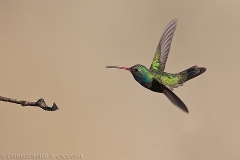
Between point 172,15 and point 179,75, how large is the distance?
3.74 feet

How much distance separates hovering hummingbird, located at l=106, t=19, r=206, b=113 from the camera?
37cm

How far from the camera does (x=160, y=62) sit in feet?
1.85

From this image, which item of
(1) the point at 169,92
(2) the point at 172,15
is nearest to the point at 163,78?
(1) the point at 169,92

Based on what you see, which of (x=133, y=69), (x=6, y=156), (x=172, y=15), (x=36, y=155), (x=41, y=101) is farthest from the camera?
(x=172, y=15)

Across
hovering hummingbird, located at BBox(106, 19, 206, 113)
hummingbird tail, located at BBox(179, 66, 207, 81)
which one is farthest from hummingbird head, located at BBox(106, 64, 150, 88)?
hummingbird tail, located at BBox(179, 66, 207, 81)

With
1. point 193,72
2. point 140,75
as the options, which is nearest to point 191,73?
point 193,72

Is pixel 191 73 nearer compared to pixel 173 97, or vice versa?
pixel 173 97

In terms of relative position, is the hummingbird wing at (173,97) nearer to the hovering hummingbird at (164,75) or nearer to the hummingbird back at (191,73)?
the hovering hummingbird at (164,75)

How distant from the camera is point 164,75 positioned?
1.63ft

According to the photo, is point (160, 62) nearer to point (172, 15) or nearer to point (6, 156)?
point (6, 156)

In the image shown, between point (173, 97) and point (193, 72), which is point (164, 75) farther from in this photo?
point (173, 97)

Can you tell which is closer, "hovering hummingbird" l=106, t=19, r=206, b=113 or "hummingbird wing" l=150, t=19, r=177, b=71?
"hovering hummingbird" l=106, t=19, r=206, b=113

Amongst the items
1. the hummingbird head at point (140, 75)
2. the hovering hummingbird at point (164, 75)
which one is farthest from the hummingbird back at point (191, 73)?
the hummingbird head at point (140, 75)

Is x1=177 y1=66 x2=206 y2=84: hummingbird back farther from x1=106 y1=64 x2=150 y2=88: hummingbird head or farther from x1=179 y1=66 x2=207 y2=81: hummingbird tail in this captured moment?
x1=106 y1=64 x2=150 y2=88: hummingbird head
